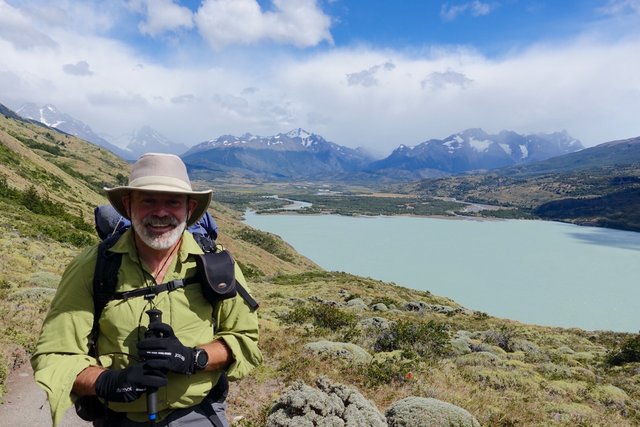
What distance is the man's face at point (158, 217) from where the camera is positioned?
11.0 ft

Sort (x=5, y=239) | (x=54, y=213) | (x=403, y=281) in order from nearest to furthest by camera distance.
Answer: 1. (x=5, y=239)
2. (x=54, y=213)
3. (x=403, y=281)

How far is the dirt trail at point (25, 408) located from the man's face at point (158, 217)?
6.05 meters

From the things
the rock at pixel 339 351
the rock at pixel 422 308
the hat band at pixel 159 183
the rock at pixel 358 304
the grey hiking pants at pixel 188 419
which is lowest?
the rock at pixel 422 308

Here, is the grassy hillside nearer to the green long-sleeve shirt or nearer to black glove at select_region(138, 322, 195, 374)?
the green long-sleeve shirt

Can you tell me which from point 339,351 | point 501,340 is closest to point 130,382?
point 339,351

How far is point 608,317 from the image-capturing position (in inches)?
2766

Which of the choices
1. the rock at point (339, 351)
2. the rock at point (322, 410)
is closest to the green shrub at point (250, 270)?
the rock at point (339, 351)

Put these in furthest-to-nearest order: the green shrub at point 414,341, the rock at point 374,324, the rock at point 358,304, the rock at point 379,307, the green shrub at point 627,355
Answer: the rock at point 379,307
the rock at point 358,304
the green shrub at point 627,355
the rock at point 374,324
the green shrub at point 414,341

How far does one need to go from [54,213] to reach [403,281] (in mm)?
71402

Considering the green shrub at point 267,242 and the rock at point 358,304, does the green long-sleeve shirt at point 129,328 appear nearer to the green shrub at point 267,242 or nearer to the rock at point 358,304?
the rock at point 358,304

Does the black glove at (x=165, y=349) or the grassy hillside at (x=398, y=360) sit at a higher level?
the black glove at (x=165, y=349)

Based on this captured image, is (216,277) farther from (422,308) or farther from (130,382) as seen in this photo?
(422,308)

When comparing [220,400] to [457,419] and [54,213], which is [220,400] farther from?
[54,213]

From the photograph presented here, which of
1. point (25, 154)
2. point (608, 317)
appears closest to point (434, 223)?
point (608, 317)
